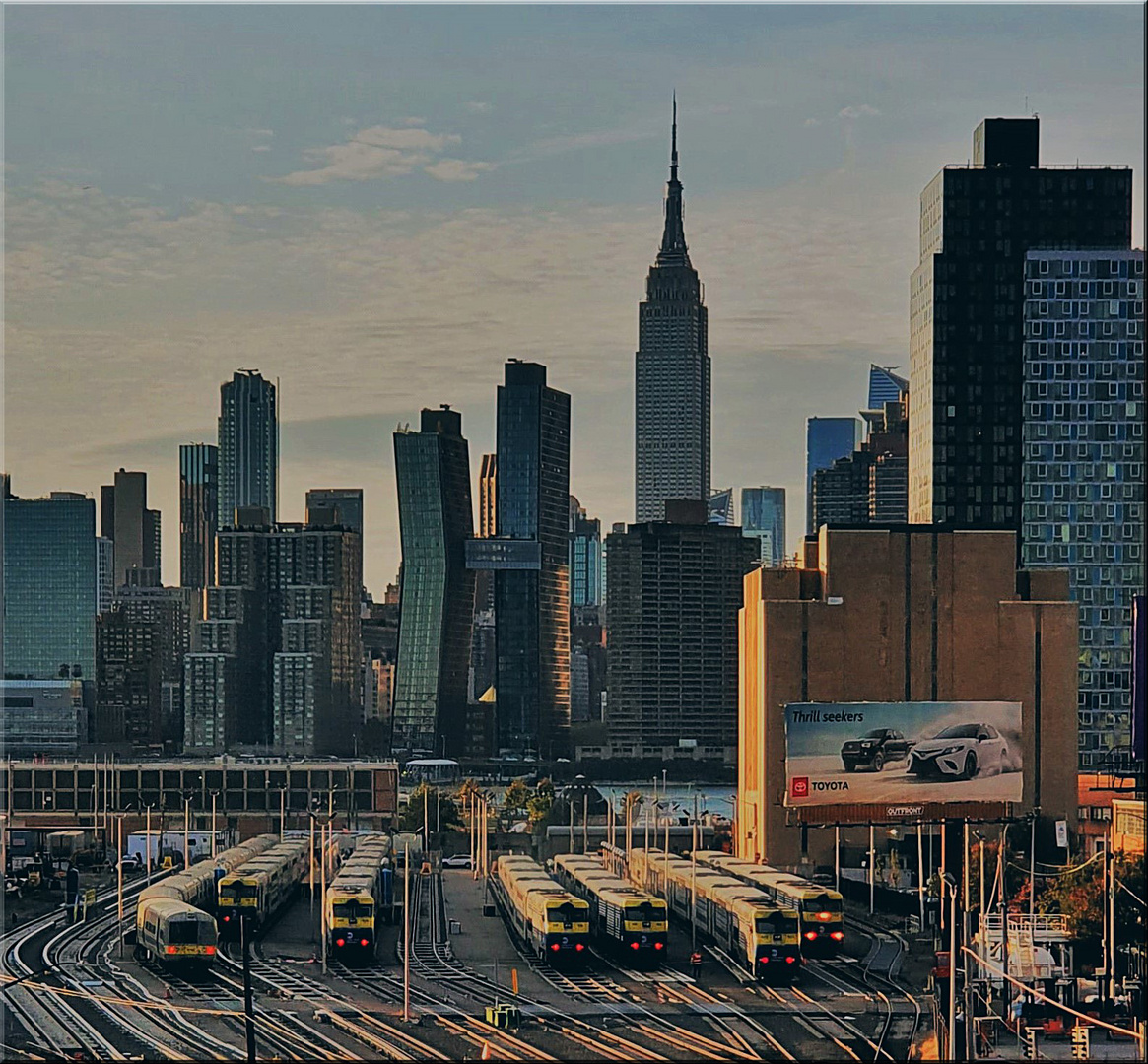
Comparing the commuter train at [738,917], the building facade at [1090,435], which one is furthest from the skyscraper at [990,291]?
the commuter train at [738,917]

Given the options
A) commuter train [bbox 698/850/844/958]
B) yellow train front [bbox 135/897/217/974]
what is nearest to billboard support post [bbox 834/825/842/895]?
commuter train [bbox 698/850/844/958]

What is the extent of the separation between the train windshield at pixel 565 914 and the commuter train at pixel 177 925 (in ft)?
31.4

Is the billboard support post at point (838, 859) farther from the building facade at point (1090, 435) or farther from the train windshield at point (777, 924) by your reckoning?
the building facade at point (1090, 435)

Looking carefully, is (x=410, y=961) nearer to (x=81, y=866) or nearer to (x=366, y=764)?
(x=81, y=866)

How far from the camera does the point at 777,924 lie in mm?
63250

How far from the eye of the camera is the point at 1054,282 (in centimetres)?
15788

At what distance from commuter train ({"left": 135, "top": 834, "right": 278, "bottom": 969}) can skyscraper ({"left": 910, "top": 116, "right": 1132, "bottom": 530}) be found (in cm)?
9371

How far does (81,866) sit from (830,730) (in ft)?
122

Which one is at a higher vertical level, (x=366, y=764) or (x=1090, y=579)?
(x=1090, y=579)

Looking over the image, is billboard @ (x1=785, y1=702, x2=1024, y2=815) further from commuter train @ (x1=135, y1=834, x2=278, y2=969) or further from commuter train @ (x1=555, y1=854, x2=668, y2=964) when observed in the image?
commuter train @ (x1=135, y1=834, x2=278, y2=969)

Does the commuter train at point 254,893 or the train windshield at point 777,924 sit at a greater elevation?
the train windshield at point 777,924

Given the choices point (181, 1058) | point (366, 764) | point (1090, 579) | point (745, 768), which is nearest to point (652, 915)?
point (181, 1058)

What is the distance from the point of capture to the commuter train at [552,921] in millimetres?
64625

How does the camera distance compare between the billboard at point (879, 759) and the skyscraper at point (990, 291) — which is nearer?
the billboard at point (879, 759)
